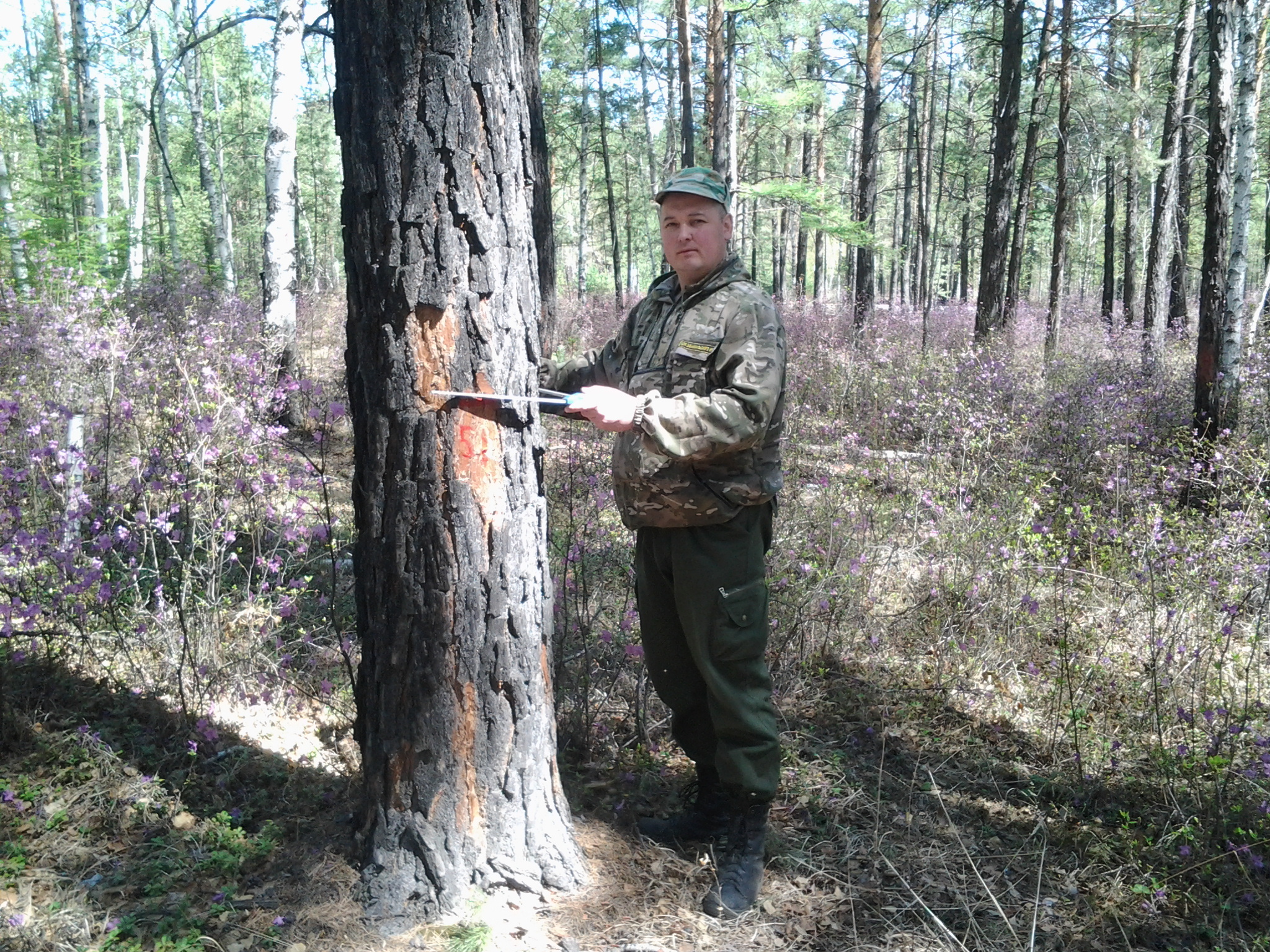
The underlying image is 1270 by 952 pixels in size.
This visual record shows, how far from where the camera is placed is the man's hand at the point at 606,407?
210 cm

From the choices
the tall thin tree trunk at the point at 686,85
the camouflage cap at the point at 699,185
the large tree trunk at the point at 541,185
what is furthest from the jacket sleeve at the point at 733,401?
the tall thin tree trunk at the point at 686,85

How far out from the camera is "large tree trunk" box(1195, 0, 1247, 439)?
5.95m

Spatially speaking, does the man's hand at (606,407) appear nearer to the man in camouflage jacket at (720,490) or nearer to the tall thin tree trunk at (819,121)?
the man in camouflage jacket at (720,490)

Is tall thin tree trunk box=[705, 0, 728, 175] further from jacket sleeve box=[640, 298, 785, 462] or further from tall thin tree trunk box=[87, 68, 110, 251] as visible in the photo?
jacket sleeve box=[640, 298, 785, 462]

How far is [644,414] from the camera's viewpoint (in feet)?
6.97

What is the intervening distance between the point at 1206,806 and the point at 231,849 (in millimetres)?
3059

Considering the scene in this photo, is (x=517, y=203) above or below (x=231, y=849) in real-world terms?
above

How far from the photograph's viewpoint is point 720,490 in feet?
7.60

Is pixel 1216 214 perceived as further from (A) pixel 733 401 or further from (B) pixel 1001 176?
(A) pixel 733 401

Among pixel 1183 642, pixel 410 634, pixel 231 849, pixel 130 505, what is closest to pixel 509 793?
pixel 410 634

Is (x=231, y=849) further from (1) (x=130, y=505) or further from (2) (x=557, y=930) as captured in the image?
(1) (x=130, y=505)

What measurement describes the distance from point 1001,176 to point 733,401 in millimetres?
9523

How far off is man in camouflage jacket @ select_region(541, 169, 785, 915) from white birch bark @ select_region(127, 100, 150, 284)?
832 cm

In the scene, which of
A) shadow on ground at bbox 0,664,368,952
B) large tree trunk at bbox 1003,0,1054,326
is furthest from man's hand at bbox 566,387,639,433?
large tree trunk at bbox 1003,0,1054,326
